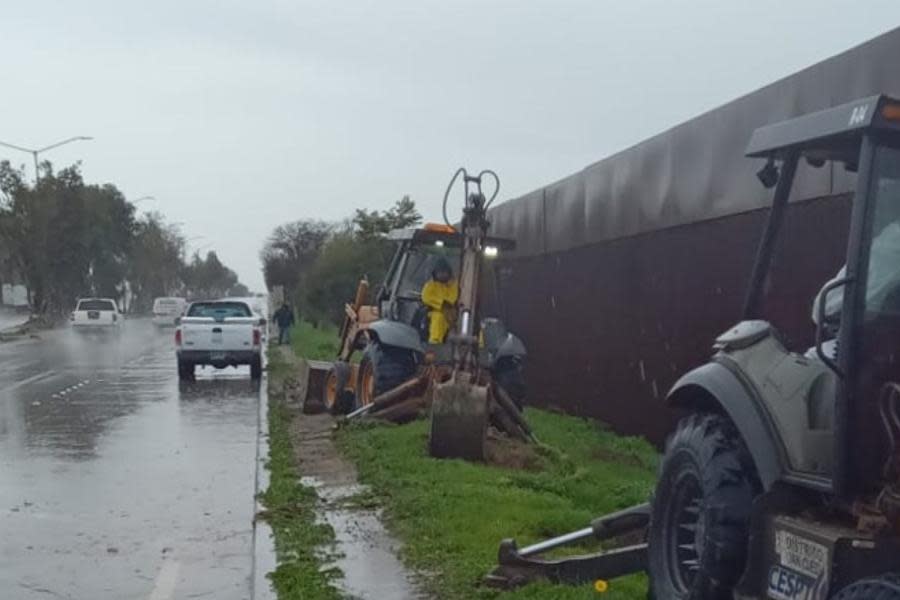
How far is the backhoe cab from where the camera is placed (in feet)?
16.2

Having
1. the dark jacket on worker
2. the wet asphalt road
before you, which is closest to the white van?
the dark jacket on worker

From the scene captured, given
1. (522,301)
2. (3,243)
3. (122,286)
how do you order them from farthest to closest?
(122,286)
(3,243)
(522,301)

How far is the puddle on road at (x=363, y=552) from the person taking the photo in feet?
27.4

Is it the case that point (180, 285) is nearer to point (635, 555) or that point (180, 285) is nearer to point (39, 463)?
point (39, 463)

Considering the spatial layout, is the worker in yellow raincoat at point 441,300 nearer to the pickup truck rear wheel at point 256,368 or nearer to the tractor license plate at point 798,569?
the tractor license plate at point 798,569

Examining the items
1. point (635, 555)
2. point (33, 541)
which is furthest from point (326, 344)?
point (635, 555)

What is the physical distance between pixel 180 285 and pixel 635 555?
11843cm

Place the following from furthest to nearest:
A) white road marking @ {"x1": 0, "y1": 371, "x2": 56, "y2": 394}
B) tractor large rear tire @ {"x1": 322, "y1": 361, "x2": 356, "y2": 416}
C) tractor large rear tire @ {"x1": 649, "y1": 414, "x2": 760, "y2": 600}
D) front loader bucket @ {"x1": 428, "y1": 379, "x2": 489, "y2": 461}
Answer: white road marking @ {"x1": 0, "y1": 371, "x2": 56, "y2": 394}, tractor large rear tire @ {"x1": 322, "y1": 361, "x2": 356, "y2": 416}, front loader bucket @ {"x1": 428, "y1": 379, "x2": 489, "y2": 461}, tractor large rear tire @ {"x1": 649, "y1": 414, "x2": 760, "y2": 600}

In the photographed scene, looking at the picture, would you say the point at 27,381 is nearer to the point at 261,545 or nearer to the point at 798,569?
the point at 261,545

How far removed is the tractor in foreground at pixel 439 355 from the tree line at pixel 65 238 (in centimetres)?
4973

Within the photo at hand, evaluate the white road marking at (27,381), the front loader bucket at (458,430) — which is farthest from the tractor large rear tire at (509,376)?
the white road marking at (27,381)

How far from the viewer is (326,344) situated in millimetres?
38406

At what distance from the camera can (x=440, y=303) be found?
664 inches

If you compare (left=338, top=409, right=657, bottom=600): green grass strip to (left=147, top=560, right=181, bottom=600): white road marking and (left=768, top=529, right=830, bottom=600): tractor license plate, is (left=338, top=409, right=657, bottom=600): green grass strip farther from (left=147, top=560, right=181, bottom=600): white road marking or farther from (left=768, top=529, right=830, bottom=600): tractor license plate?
(left=768, top=529, right=830, bottom=600): tractor license plate
